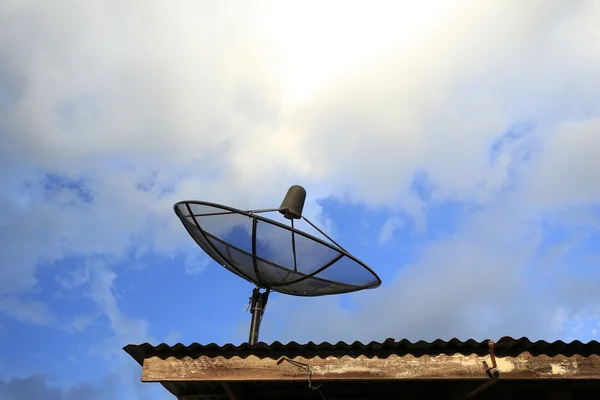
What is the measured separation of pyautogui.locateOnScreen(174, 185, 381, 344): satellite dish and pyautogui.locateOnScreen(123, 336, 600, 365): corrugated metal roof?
2.35m

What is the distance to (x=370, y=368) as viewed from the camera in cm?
518

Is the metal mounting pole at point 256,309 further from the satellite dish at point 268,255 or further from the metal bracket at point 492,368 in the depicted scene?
the metal bracket at point 492,368

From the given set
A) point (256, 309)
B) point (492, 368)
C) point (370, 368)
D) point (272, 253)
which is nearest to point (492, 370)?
point (492, 368)

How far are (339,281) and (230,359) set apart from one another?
11.6 ft

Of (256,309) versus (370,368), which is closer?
(370,368)

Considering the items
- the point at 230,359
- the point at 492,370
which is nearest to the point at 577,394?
the point at 492,370

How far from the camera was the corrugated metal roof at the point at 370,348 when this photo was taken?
5207 mm

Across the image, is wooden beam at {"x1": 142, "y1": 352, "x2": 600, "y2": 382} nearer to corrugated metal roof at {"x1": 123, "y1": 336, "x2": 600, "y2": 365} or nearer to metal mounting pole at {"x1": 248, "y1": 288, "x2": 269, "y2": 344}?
corrugated metal roof at {"x1": 123, "y1": 336, "x2": 600, "y2": 365}

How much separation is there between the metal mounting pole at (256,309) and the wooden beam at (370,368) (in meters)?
2.32

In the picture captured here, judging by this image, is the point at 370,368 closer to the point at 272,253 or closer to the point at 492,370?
the point at 492,370

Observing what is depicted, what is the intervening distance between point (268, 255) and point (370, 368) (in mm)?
3313

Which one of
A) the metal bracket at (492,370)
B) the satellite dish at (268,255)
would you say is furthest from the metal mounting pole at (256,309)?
the metal bracket at (492,370)

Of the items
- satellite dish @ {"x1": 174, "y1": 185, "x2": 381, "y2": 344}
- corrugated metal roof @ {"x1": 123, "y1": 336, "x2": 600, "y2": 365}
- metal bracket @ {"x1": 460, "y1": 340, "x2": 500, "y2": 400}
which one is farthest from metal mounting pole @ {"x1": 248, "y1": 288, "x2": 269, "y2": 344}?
metal bracket @ {"x1": 460, "y1": 340, "x2": 500, "y2": 400}

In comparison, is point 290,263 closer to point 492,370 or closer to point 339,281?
point 339,281
